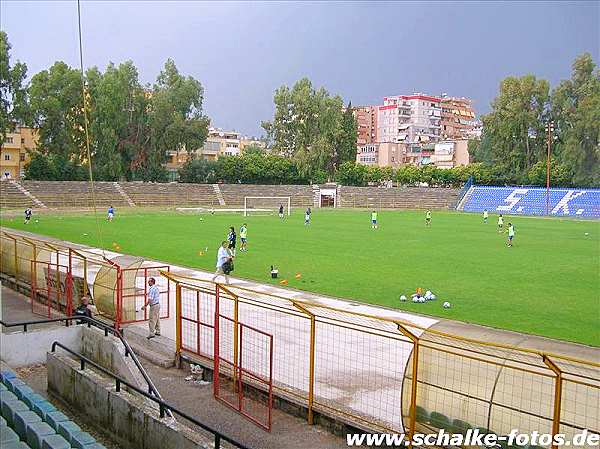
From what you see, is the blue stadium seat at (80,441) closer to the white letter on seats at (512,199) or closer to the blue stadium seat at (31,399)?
the blue stadium seat at (31,399)

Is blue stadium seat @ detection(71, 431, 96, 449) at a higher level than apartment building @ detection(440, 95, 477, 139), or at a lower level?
lower

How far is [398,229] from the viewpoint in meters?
45.5

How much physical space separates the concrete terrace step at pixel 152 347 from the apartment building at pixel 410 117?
516 feet

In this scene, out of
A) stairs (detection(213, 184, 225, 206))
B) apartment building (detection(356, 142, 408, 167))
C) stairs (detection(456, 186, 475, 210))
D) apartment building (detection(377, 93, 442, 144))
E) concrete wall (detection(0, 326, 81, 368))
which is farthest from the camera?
apartment building (detection(377, 93, 442, 144))

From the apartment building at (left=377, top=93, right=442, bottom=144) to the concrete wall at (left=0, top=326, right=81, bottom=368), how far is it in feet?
519

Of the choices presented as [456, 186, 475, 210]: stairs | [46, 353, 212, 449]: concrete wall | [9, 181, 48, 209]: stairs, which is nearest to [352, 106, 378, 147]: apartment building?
[456, 186, 475, 210]: stairs

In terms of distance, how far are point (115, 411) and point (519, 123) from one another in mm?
85208

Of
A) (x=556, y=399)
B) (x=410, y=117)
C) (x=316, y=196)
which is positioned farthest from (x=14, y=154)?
(x=410, y=117)

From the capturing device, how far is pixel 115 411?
30.1 feet

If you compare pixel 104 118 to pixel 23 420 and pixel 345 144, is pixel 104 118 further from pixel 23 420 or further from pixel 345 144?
pixel 23 420

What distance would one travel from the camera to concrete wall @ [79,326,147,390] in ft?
34.4

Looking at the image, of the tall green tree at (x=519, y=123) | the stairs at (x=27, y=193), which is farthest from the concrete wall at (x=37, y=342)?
the tall green tree at (x=519, y=123)

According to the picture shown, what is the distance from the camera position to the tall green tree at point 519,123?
283 feet

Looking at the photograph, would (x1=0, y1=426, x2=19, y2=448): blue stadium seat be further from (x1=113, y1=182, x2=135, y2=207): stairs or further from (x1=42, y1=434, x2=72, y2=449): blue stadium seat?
(x1=113, y1=182, x2=135, y2=207): stairs
